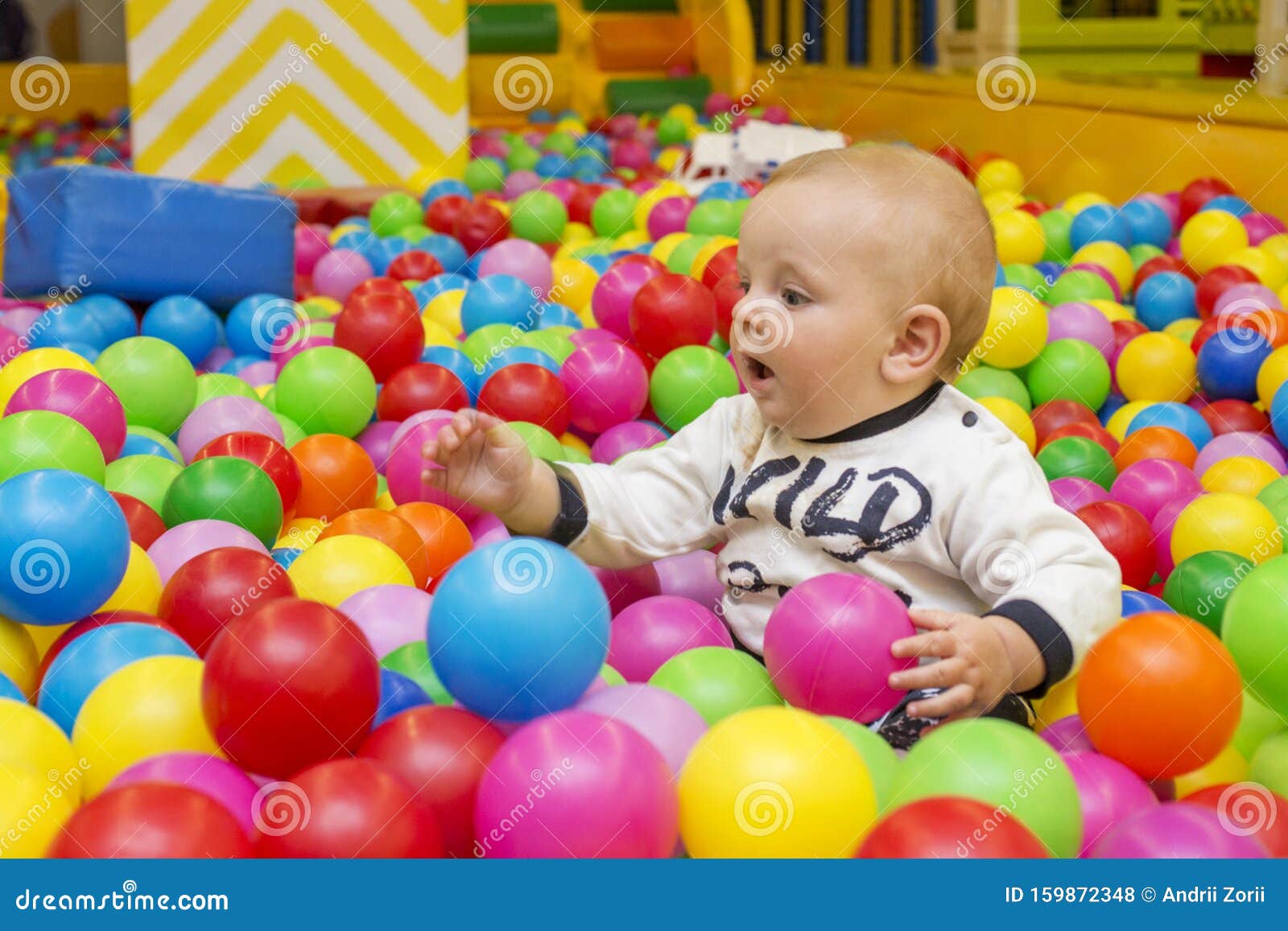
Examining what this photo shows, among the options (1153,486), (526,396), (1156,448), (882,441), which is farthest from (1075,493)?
(526,396)

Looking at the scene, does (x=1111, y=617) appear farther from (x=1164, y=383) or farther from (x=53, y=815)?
(x=1164, y=383)

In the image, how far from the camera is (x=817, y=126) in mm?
4746

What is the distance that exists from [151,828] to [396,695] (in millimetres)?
283

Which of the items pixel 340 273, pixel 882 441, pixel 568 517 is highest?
pixel 882 441

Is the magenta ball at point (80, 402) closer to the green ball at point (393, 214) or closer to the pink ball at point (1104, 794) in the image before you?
the pink ball at point (1104, 794)

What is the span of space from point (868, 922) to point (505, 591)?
15.0 inches

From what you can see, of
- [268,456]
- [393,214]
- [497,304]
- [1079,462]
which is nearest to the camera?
[268,456]

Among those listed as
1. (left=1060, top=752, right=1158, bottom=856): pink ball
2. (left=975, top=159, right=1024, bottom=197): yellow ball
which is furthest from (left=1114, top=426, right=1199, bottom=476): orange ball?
(left=975, top=159, right=1024, bottom=197): yellow ball

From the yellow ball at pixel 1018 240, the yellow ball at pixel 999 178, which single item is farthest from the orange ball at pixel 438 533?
the yellow ball at pixel 999 178

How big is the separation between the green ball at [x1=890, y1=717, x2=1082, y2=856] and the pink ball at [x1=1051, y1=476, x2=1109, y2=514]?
611 mm

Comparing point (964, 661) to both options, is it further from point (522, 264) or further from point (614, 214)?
point (614, 214)

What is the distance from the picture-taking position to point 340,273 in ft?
8.12

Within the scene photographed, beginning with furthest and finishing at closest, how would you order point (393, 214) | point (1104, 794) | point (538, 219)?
point (393, 214) < point (538, 219) < point (1104, 794)

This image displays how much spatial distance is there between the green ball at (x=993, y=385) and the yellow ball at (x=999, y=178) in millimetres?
1363
